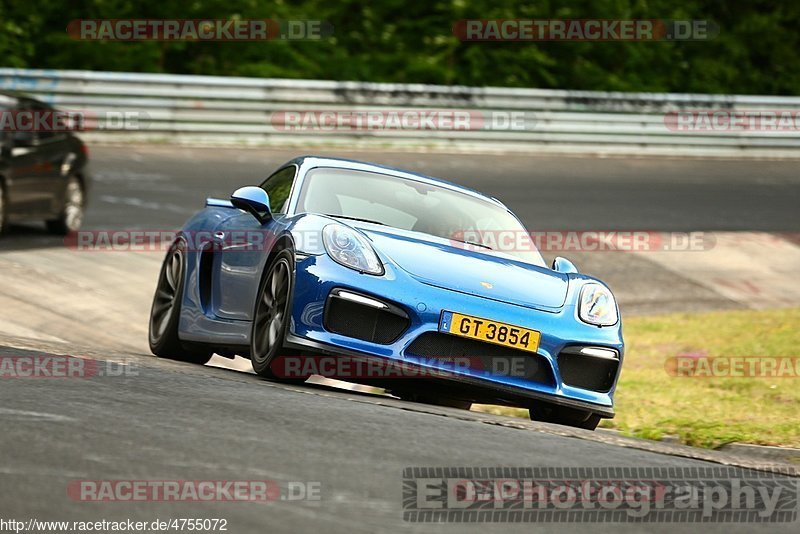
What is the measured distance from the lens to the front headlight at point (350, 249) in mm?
7094

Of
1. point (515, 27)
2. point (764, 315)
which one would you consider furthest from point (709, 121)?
point (764, 315)

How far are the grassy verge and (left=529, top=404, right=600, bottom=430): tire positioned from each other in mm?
418

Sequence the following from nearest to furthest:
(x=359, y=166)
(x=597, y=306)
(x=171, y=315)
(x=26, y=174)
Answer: (x=597, y=306)
(x=359, y=166)
(x=171, y=315)
(x=26, y=174)

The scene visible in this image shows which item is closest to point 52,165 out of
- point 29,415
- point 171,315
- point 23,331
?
point 23,331

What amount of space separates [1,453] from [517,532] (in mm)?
1800

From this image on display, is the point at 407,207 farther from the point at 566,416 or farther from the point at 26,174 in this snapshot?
the point at 26,174

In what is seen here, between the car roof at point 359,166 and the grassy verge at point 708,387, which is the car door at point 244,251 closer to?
the car roof at point 359,166

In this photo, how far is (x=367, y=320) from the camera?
700cm

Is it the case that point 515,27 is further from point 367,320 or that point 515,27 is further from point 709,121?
point 367,320

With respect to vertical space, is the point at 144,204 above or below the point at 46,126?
below

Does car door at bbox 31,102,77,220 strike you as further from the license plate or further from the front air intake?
the license plate

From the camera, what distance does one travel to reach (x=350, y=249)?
23.6ft

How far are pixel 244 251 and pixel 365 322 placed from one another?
1.43 m

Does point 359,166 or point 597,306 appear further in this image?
point 359,166
